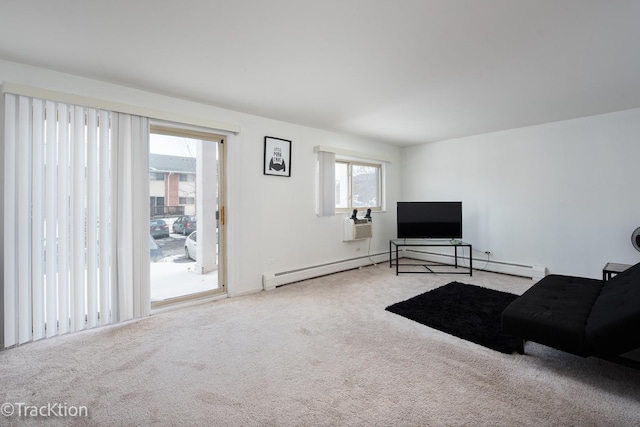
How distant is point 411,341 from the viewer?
2.35m

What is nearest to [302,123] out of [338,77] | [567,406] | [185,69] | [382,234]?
[338,77]

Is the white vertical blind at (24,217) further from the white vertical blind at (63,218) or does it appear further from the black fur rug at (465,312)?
the black fur rug at (465,312)

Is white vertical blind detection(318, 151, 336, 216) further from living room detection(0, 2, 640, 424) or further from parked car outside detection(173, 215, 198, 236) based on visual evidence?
parked car outside detection(173, 215, 198, 236)

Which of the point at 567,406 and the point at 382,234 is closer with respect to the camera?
the point at 567,406

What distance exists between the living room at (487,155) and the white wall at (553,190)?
1cm

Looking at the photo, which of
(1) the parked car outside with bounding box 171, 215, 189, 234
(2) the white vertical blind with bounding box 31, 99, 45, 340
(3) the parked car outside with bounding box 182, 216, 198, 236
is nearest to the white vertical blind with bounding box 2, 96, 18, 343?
(2) the white vertical blind with bounding box 31, 99, 45, 340

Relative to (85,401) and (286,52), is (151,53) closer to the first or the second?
(286,52)

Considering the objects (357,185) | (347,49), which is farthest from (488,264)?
(347,49)

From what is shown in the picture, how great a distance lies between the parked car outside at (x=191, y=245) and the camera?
3.63 m

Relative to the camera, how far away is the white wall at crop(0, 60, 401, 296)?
3.19m

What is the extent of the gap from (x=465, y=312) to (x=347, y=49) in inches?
110

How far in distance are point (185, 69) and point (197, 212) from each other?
184cm
